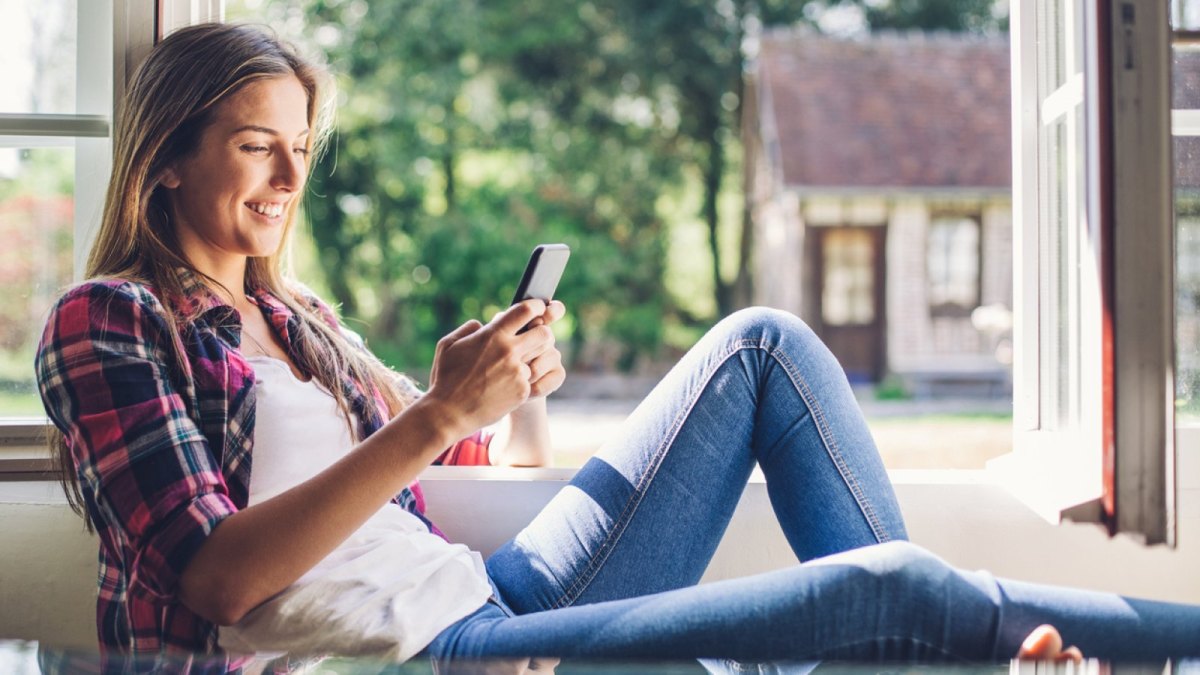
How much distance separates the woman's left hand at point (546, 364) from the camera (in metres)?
1.56

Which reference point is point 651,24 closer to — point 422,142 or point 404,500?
point 422,142

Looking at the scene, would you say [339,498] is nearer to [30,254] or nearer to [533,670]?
[533,670]

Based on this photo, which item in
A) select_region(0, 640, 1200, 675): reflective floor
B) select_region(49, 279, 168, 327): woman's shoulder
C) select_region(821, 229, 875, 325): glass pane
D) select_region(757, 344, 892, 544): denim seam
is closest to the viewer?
select_region(0, 640, 1200, 675): reflective floor

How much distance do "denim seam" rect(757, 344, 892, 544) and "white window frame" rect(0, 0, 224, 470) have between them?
126 centimetres

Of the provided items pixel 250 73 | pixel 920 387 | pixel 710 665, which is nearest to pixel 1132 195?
pixel 710 665

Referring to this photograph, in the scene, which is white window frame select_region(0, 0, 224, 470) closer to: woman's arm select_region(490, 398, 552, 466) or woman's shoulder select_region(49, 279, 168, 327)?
woman's shoulder select_region(49, 279, 168, 327)

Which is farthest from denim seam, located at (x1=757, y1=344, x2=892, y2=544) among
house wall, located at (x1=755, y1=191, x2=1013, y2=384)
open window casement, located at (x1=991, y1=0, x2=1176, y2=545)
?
house wall, located at (x1=755, y1=191, x2=1013, y2=384)

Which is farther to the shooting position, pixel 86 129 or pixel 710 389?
pixel 86 129

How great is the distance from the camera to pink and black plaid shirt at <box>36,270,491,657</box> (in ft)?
4.11

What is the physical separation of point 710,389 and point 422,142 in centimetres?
1200

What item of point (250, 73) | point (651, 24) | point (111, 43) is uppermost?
point (651, 24)

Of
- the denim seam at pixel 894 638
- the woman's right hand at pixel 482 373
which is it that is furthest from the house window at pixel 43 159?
the denim seam at pixel 894 638

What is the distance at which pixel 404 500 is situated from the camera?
169cm

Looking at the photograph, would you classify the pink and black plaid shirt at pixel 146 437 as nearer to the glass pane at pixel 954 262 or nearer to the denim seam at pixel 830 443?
the denim seam at pixel 830 443
